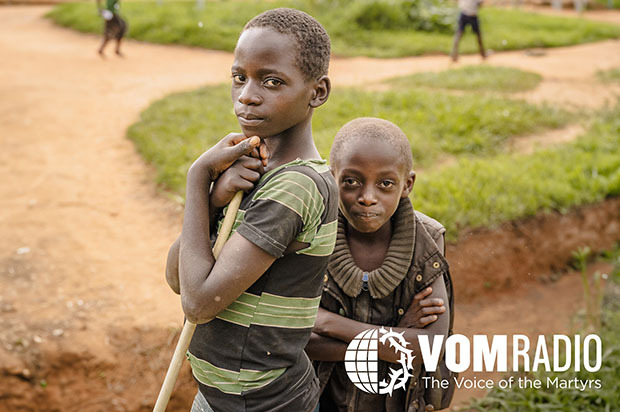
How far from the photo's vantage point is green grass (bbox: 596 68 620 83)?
8578mm

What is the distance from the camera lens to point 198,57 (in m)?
10.0

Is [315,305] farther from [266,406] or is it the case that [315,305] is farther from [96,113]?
[96,113]

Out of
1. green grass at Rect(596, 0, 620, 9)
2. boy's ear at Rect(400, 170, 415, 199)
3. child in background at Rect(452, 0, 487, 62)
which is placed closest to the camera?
boy's ear at Rect(400, 170, 415, 199)

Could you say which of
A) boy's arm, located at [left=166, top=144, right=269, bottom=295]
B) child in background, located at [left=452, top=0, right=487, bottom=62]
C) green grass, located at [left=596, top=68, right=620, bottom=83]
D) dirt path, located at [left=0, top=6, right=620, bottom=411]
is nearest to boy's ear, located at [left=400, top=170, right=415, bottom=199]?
boy's arm, located at [left=166, top=144, right=269, bottom=295]

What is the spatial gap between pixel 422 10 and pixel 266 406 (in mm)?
11861

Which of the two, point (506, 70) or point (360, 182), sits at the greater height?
point (360, 182)

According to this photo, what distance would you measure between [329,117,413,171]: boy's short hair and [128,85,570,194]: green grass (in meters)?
3.07

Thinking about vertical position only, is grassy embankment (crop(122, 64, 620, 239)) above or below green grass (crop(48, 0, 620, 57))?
above

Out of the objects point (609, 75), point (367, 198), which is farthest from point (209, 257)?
point (609, 75)

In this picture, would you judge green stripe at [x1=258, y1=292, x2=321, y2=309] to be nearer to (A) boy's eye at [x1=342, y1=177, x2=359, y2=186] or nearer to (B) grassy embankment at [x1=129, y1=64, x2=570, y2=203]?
(A) boy's eye at [x1=342, y1=177, x2=359, y2=186]

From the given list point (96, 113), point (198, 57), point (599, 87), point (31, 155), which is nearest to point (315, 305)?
point (31, 155)

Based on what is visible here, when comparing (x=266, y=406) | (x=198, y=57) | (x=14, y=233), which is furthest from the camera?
(x=198, y=57)

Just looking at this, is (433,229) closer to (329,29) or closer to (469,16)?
(469,16)

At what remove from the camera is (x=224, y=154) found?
1422mm
